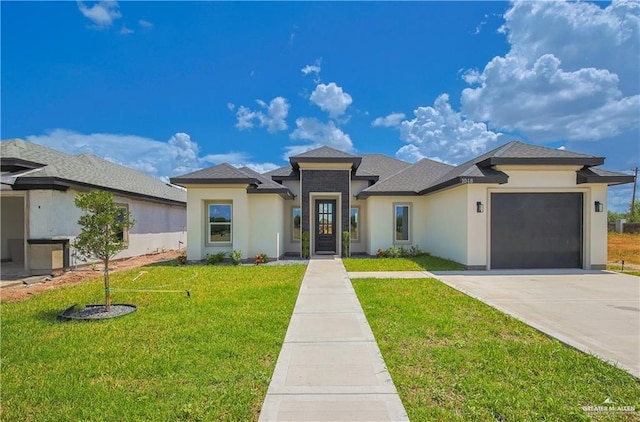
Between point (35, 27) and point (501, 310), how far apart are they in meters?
16.2

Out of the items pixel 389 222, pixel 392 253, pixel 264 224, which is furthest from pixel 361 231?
pixel 264 224

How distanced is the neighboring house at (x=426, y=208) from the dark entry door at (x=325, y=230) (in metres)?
0.05

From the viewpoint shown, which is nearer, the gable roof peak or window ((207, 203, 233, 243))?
window ((207, 203, 233, 243))

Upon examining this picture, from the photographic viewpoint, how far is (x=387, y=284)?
27.8 ft

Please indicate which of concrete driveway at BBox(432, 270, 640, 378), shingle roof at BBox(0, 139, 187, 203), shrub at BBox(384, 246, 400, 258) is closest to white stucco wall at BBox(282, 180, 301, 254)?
shrub at BBox(384, 246, 400, 258)

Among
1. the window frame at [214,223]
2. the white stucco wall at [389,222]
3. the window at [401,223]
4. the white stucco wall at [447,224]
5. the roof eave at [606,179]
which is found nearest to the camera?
the roof eave at [606,179]

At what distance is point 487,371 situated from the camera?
145 inches

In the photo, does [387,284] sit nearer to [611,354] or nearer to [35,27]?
[611,354]

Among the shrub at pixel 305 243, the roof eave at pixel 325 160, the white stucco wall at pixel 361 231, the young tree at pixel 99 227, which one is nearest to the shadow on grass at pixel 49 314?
the young tree at pixel 99 227

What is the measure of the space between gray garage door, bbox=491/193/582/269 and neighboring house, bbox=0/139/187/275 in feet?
51.3

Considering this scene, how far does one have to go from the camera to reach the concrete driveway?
178 inches

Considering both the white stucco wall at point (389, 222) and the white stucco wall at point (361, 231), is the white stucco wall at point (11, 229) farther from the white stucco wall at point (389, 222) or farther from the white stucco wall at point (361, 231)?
the white stucco wall at point (389, 222)

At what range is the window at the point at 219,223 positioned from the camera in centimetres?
1338

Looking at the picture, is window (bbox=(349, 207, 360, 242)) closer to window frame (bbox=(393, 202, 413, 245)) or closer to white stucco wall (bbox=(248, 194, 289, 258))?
window frame (bbox=(393, 202, 413, 245))
